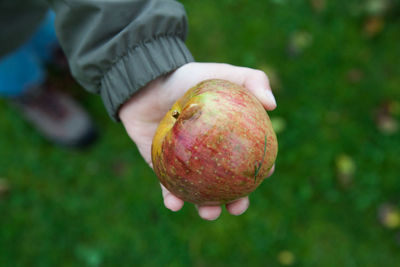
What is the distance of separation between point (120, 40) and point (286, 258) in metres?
2.25

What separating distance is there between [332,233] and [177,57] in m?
2.13

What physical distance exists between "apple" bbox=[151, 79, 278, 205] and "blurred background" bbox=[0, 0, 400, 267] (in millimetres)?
1504

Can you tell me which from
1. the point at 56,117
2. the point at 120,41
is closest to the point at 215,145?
the point at 120,41

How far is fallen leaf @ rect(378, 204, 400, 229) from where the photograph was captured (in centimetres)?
299

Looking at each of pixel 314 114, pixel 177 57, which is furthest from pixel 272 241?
pixel 177 57

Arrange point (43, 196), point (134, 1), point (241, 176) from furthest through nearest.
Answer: point (43, 196)
point (134, 1)
point (241, 176)

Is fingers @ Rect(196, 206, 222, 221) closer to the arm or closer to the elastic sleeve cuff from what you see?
the arm

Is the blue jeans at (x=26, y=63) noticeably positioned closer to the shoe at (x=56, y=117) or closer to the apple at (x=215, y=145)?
the shoe at (x=56, y=117)

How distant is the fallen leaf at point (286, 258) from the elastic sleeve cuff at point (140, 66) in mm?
1922

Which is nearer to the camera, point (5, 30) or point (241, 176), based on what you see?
point (241, 176)

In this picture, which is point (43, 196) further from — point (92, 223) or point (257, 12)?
point (257, 12)

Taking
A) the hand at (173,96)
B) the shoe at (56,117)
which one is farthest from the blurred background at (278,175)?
the hand at (173,96)

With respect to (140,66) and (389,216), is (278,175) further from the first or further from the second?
(140,66)

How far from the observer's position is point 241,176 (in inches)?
64.5
